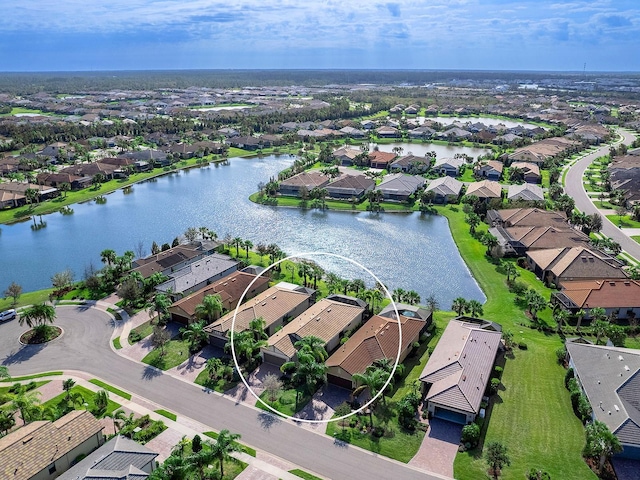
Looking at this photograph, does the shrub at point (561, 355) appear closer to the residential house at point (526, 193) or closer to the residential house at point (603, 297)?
the residential house at point (603, 297)

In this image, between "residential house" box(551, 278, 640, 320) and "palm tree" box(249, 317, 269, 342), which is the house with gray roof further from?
"palm tree" box(249, 317, 269, 342)

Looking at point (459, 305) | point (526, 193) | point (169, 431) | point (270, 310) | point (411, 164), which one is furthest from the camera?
point (411, 164)

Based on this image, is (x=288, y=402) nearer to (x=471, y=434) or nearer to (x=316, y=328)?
(x=316, y=328)

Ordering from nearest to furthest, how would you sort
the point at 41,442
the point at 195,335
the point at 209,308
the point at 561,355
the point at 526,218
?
the point at 41,442, the point at 561,355, the point at 195,335, the point at 209,308, the point at 526,218

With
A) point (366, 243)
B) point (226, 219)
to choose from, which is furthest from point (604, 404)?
point (226, 219)

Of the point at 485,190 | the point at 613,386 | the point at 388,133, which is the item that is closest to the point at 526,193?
the point at 485,190

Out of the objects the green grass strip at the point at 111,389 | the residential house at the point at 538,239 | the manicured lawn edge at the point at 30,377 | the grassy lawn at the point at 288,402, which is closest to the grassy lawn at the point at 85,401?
the green grass strip at the point at 111,389
